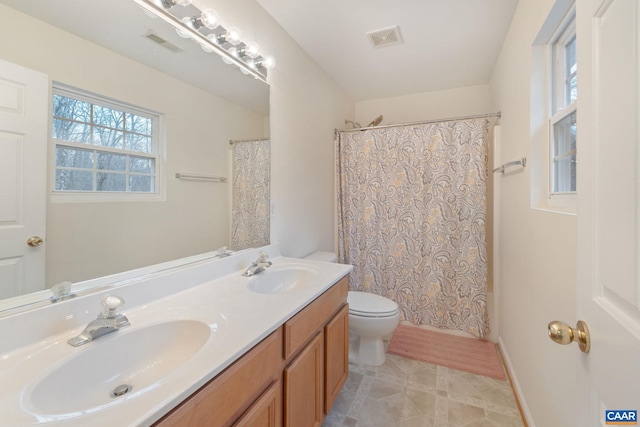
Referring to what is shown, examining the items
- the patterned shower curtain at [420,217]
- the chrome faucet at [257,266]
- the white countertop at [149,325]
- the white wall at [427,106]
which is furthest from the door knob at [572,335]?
the white wall at [427,106]

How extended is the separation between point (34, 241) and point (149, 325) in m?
0.41

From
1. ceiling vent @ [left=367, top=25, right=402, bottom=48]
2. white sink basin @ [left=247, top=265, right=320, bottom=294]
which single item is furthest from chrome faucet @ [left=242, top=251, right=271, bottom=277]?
ceiling vent @ [left=367, top=25, right=402, bottom=48]

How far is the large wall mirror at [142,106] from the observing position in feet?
2.63

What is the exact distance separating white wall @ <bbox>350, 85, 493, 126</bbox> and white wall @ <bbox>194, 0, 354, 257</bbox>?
24.3 inches

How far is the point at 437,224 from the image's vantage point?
2.34 meters

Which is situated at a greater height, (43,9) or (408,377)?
(43,9)

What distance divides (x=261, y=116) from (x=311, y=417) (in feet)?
5.23

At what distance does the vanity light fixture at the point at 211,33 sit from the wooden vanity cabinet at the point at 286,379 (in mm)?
1321

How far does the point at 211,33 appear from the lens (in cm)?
131

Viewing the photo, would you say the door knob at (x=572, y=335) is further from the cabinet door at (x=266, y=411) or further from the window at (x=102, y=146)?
the window at (x=102, y=146)

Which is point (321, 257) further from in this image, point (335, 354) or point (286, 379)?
point (286, 379)

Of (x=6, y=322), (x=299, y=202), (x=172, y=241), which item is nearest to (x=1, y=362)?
(x=6, y=322)

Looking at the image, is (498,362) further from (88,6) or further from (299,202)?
(88,6)

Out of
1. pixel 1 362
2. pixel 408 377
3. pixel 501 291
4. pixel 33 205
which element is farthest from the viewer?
pixel 501 291
